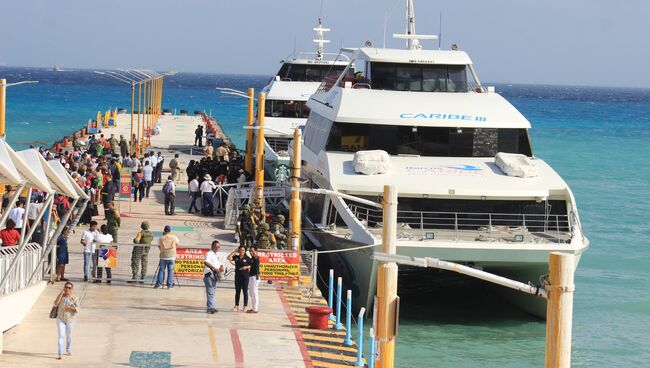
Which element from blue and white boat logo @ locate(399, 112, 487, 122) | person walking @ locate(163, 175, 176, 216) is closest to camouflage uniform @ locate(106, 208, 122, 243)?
blue and white boat logo @ locate(399, 112, 487, 122)

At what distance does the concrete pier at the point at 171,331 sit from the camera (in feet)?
59.3

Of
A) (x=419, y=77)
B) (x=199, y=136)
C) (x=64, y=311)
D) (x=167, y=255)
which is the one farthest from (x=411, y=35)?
(x=199, y=136)

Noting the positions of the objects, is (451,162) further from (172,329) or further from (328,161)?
(172,329)

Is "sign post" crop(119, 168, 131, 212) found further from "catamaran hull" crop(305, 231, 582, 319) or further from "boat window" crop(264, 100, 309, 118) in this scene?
"boat window" crop(264, 100, 309, 118)

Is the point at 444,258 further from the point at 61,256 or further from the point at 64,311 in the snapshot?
the point at 64,311

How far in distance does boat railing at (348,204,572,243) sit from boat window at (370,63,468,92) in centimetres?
552

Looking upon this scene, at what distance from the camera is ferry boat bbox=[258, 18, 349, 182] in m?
39.3

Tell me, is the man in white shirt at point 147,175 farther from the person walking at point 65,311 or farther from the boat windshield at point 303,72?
the person walking at point 65,311

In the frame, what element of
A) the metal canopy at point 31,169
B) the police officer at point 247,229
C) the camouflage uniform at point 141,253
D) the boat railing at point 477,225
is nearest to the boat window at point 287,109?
the police officer at point 247,229

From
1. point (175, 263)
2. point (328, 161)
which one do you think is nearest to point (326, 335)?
point (175, 263)

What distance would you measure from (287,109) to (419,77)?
1512 centimetres

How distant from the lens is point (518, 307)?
25.9 m

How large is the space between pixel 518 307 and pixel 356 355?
24.8 feet

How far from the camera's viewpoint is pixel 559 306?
34.6ft
